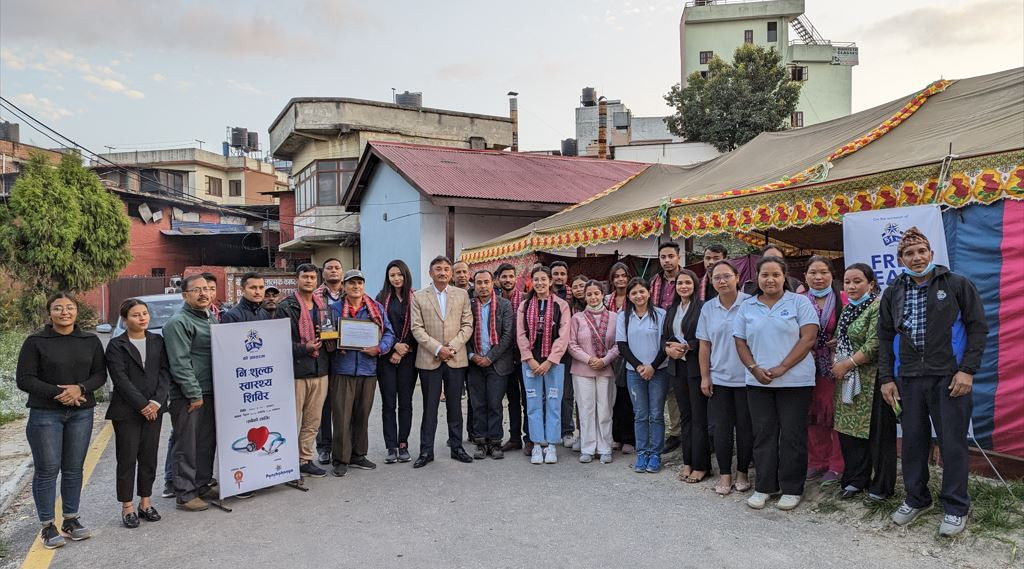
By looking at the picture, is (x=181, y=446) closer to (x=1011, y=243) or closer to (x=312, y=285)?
(x=312, y=285)

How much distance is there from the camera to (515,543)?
4531 millimetres

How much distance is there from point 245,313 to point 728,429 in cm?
405

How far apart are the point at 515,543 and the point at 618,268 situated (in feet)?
10.5

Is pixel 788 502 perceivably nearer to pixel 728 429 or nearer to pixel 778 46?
pixel 728 429

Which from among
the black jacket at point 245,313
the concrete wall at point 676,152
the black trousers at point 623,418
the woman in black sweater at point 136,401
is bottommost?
the black trousers at point 623,418

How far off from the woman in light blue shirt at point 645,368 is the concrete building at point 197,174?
3756 centimetres

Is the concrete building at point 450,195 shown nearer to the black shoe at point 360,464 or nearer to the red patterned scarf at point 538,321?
the red patterned scarf at point 538,321

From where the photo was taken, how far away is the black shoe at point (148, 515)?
5.04 meters

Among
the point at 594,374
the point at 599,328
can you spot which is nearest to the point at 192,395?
the point at 594,374

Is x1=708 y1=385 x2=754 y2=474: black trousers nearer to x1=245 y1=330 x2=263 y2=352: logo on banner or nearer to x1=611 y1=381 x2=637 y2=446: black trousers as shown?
x1=611 y1=381 x2=637 y2=446: black trousers

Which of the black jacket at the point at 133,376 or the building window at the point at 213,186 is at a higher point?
the building window at the point at 213,186

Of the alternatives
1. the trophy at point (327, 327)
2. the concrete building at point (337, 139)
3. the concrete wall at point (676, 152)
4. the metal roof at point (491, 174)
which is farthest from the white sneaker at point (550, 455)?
the concrete wall at point (676, 152)

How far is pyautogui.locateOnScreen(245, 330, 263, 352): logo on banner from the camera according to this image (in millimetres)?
5562

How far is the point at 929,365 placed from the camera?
438cm
